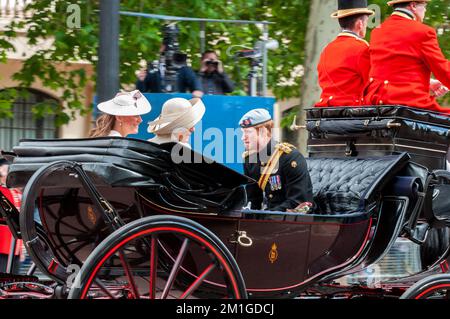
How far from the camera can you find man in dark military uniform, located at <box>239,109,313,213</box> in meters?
5.94

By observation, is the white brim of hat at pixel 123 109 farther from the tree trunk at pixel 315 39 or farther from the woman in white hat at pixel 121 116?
the tree trunk at pixel 315 39

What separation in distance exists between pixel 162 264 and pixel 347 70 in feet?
7.11

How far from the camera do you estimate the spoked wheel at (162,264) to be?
4.64 meters

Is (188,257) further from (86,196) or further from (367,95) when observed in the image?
(367,95)

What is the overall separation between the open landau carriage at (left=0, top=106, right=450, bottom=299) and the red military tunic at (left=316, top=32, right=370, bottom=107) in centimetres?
29

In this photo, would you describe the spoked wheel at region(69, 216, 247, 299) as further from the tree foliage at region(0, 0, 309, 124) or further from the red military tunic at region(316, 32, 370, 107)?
the tree foliage at region(0, 0, 309, 124)

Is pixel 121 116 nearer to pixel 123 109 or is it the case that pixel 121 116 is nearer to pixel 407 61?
pixel 123 109

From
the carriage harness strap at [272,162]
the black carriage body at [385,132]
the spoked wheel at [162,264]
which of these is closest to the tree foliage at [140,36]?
the black carriage body at [385,132]

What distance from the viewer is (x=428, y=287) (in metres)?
5.46

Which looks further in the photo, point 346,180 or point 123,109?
point 346,180

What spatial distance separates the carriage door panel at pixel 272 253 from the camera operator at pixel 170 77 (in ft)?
11.3

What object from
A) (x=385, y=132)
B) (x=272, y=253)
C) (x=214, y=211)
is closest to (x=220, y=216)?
(x=214, y=211)

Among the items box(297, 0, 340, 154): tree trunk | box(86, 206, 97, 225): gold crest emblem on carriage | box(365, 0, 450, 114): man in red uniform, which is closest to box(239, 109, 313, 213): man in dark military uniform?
box(365, 0, 450, 114): man in red uniform
